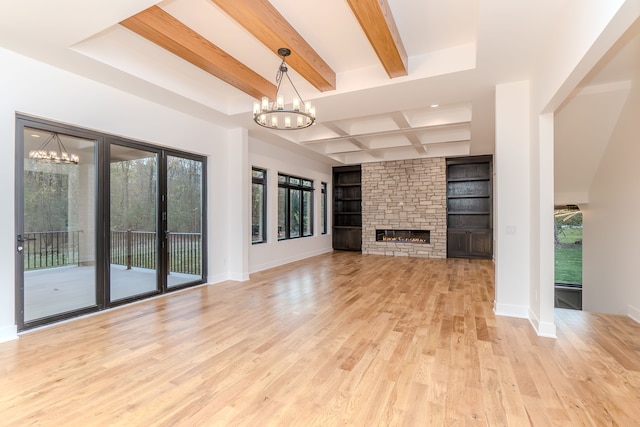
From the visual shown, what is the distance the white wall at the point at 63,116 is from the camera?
125 inches

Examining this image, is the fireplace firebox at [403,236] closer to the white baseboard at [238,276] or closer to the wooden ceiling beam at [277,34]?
the white baseboard at [238,276]

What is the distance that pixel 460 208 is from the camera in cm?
920

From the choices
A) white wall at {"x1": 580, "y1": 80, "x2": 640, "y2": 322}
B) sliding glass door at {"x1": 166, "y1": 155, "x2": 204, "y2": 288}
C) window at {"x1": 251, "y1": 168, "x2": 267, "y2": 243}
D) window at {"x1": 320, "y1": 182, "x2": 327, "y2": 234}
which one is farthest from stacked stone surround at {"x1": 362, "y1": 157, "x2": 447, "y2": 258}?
sliding glass door at {"x1": 166, "y1": 155, "x2": 204, "y2": 288}

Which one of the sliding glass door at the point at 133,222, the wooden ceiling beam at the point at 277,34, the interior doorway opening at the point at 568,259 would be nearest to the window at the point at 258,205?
the sliding glass door at the point at 133,222

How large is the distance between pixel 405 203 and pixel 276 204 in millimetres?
4094

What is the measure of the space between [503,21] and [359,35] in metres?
1.41

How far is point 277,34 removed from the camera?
3068mm

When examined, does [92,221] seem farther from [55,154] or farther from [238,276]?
[238,276]

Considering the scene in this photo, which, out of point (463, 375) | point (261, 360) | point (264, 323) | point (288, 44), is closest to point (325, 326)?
point (264, 323)

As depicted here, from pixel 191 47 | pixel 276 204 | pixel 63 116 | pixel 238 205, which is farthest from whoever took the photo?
pixel 276 204

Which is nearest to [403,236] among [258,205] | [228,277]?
[258,205]

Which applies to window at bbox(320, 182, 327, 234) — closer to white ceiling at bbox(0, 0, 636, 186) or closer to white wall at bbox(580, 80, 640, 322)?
white ceiling at bbox(0, 0, 636, 186)

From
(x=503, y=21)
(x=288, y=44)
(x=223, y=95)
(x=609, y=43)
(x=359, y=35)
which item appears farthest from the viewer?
(x=223, y=95)

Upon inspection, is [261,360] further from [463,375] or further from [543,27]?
[543,27]
